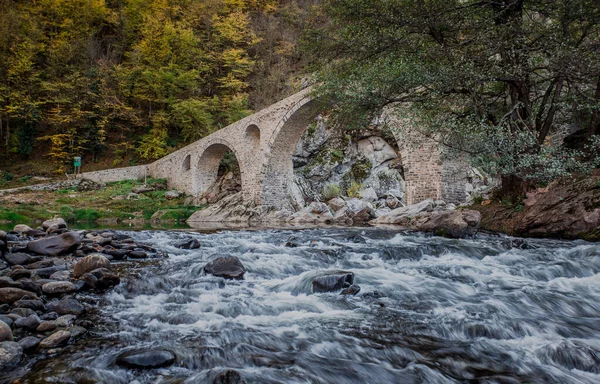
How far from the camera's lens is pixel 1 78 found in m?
24.9

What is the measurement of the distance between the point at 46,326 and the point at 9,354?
52 centimetres

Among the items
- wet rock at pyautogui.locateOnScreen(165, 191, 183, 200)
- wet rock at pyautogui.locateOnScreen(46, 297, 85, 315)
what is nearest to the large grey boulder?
wet rock at pyautogui.locateOnScreen(165, 191, 183, 200)

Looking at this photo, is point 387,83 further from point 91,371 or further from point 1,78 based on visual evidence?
point 1,78

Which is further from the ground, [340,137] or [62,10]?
[62,10]

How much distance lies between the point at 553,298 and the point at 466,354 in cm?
195

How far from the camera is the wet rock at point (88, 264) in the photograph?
4461 millimetres

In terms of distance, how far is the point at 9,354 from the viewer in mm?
2434

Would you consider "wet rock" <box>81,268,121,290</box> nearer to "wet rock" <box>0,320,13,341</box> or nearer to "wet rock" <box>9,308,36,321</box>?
"wet rock" <box>9,308,36,321</box>

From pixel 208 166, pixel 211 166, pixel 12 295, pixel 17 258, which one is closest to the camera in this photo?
pixel 12 295

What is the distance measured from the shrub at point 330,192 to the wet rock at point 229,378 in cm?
1785

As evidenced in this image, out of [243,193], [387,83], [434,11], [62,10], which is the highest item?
[62,10]

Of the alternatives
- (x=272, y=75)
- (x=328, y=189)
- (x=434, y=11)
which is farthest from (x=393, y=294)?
(x=272, y=75)

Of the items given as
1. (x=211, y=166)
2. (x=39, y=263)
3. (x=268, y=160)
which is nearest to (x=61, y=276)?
(x=39, y=263)

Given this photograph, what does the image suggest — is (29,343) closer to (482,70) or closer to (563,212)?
(482,70)
